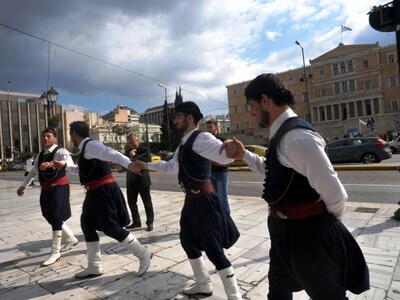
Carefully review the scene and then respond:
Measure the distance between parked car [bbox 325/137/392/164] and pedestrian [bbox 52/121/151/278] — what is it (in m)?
14.9

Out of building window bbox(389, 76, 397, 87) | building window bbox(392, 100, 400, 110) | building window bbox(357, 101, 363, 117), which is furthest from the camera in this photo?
building window bbox(357, 101, 363, 117)

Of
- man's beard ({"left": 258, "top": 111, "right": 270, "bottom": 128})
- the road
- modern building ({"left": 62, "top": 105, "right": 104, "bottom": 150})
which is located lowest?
the road

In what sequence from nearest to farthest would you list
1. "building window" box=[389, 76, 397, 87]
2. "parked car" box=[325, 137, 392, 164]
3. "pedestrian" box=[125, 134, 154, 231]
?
1. "pedestrian" box=[125, 134, 154, 231]
2. "parked car" box=[325, 137, 392, 164]
3. "building window" box=[389, 76, 397, 87]

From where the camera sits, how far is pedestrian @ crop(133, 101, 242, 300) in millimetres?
3217

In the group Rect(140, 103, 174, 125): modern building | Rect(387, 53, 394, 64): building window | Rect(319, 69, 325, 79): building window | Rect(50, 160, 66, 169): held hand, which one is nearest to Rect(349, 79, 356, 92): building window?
Rect(319, 69, 325, 79): building window

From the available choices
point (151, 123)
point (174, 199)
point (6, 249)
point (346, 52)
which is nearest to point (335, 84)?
point (346, 52)

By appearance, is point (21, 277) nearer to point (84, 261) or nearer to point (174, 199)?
point (84, 261)

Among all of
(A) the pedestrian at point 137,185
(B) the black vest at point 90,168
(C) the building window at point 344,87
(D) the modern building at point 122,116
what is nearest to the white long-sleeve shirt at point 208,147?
(B) the black vest at point 90,168

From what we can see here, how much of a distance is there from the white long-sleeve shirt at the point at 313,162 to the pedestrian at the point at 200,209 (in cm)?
120

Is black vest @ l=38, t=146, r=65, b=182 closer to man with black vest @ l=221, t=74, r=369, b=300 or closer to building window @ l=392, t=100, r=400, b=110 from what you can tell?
man with black vest @ l=221, t=74, r=369, b=300

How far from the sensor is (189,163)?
3338 mm

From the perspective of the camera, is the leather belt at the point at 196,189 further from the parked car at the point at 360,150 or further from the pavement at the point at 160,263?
the parked car at the point at 360,150

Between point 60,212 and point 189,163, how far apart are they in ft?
8.54

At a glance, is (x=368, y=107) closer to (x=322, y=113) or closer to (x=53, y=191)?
A: (x=322, y=113)
